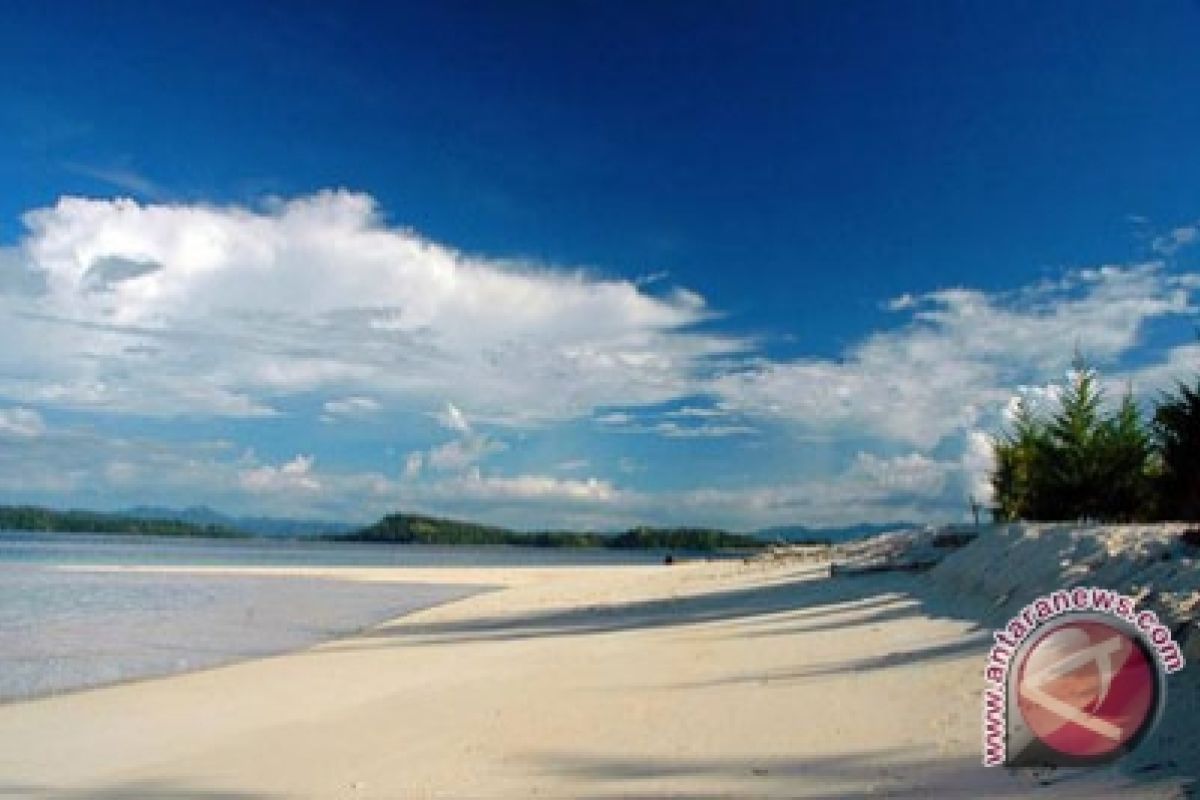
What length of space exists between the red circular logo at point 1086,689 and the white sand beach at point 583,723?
1.01 ft

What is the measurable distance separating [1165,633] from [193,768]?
29.8ft

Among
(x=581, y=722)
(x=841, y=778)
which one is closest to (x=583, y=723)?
(x=581, y=722)

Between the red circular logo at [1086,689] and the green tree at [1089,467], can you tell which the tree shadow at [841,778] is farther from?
the green tree at [1089,467]

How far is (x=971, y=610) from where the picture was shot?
51.5 ft

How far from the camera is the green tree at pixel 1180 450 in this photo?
2602cm

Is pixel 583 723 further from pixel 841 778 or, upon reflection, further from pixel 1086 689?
pixel 1086 689

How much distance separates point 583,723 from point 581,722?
0.22 ft

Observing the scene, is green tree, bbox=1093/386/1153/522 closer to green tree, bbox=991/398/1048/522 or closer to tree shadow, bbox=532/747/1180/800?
green tree, bbox=991/398/1048/522

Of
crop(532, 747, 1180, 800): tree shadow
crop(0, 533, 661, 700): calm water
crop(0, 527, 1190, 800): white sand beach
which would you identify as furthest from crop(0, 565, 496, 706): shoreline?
crop(532, 747, 1180, 800): tree shadow

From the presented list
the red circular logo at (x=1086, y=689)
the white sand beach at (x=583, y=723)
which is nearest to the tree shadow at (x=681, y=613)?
the white sand beach at (x=583, y=723)

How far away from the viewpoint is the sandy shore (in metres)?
8.81

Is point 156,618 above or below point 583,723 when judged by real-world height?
below

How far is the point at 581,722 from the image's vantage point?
1166 centimetres

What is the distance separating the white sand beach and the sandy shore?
0.03m
